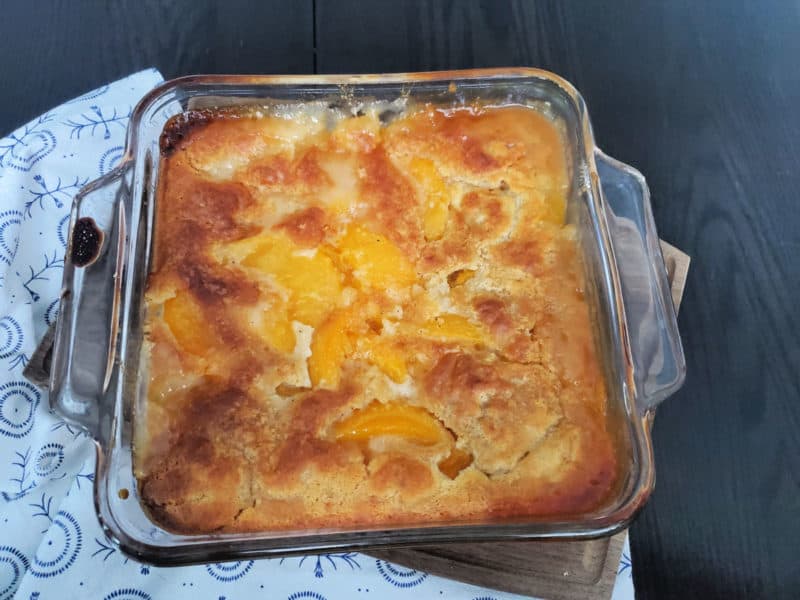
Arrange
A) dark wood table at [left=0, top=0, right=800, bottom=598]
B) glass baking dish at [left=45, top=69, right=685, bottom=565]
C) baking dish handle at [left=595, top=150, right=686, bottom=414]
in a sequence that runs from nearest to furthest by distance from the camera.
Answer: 1. glass baking dish at [left=45, top=69, right=685, bottom=565]
2. baking dish handle at [left=595, top=150, right=686, bottom=414]
3. dark wood table at [left=0, top=0, right=800, bottom=598]

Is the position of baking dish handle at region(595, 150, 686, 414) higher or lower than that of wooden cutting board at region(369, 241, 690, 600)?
higher

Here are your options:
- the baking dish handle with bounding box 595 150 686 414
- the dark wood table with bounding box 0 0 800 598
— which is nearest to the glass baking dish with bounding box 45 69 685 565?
the baking dish handle with bounding box 595 150 686 414

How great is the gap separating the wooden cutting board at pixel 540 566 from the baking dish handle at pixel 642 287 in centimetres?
33

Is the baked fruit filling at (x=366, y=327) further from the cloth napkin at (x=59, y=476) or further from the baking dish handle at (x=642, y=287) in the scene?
the cloth napkin at (x=59, y=476)

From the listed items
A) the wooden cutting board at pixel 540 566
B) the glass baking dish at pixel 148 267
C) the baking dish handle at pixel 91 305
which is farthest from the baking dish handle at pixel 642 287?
the baking dish handle at pixel 91 305

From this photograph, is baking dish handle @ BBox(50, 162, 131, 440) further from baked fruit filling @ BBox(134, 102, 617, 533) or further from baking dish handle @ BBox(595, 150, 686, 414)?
baking dish handle @ BBox(595, 150, 686, 414)

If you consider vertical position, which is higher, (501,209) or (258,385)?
(501,209)

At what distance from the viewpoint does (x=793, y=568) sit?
4.84 feet

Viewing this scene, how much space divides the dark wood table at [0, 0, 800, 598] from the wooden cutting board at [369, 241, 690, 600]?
280mm

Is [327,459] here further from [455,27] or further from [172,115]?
[455,27]

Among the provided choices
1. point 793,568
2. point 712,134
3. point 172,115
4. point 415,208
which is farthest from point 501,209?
point 793,568

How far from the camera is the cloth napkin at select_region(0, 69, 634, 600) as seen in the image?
1.35 metres

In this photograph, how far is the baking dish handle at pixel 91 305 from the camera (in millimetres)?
1174

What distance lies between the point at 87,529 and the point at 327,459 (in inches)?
23.6
